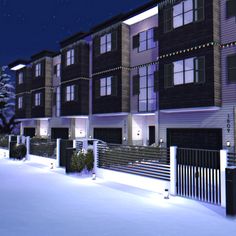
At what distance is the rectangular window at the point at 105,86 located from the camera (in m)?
24.9

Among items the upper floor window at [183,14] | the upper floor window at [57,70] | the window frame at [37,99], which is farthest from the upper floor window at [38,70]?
the upper floor window at [183,14]

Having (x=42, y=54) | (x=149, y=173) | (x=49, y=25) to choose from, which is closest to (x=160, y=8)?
(x=149, y=173)

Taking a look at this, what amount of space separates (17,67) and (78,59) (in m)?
16.7

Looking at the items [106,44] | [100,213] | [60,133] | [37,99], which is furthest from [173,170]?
[37,99]

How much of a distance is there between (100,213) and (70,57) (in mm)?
23575

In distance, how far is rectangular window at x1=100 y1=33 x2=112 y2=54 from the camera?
2479 centimetres

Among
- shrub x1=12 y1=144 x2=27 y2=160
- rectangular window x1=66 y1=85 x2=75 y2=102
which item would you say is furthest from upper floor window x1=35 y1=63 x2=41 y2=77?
shrub x1=12 y1=144 x2=27 y2=160

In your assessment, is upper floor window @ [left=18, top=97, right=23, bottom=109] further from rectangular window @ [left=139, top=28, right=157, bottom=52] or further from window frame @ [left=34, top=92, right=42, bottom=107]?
rectangular window @ [left=139, top=28, right=157, bottom=52]

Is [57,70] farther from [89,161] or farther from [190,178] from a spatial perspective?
[190,178]

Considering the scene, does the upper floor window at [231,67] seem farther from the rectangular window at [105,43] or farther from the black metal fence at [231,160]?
the rectangular window at [105,43]

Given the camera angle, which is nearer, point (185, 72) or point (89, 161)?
point (89, 161)

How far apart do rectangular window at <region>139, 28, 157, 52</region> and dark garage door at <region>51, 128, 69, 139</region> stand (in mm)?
14458

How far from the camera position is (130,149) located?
530 inches

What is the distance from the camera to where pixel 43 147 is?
2139cm
